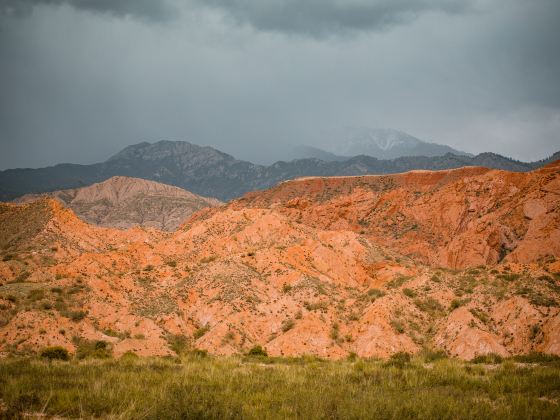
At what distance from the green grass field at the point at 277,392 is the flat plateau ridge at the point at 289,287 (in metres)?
12.3

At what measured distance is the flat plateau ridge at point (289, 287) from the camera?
26.9m

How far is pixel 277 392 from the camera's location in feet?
33.4

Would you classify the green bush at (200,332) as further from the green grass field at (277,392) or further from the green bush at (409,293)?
the green grass field at (277,392)

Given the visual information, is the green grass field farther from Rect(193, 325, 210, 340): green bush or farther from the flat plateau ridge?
Rect(193, 325, 210, 340): green bush

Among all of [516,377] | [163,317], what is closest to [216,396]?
[516,377]

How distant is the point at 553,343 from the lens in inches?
825

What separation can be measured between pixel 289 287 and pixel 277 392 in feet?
90.5

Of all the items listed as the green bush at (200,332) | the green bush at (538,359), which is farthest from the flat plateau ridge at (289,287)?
the green bush at (538,359)

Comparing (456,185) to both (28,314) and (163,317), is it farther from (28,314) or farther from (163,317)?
(28,314)

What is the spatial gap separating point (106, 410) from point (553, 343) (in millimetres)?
21125

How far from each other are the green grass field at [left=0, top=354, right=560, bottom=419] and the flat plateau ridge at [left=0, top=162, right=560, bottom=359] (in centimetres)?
1233

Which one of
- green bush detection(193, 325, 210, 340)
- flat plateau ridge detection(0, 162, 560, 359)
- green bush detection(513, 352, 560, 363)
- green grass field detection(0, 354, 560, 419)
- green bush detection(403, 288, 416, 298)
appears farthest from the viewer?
green bush detection(193, 325, 210, 340)

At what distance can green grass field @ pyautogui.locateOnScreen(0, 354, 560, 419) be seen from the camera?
→ 843 centimetres

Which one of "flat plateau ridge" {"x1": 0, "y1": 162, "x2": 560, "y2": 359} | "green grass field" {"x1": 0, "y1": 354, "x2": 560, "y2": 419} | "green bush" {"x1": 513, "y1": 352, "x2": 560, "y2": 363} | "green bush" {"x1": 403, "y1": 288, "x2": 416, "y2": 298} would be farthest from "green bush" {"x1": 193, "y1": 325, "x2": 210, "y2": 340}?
"green bush" {"x1": 513, "y1": 352, "x2": 560, "y2": 363}
